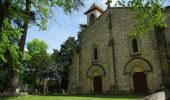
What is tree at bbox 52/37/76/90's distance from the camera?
55.8 meters

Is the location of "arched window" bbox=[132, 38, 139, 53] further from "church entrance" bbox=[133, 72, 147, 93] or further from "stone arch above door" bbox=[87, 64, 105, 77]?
"stone arch above door" bbox=[87, 64, 105, 77]

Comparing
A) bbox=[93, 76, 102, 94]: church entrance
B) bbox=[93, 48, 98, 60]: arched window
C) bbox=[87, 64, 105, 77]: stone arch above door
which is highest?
bbox=[93, 48, 98, 60]: arched window

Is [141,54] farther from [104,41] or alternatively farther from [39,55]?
[39,55]

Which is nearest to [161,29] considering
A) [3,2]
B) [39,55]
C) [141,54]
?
[141,54]

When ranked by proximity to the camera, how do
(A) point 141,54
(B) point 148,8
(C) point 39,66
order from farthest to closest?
(C) point 39,66 < (A) point 141,54 < (B) point 148,8

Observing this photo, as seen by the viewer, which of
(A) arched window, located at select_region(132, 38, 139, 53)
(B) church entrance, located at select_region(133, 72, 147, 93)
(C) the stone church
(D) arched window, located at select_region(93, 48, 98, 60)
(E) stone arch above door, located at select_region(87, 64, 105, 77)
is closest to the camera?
(C) the stone church

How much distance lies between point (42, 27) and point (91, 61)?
2111 cm

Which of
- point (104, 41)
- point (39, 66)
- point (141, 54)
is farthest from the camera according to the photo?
point (39, 66)

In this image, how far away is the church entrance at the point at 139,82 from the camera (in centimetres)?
2707

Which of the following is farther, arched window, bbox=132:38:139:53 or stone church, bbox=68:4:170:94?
arched window, bbox=132:38:139:53

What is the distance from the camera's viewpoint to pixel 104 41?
31766 mm

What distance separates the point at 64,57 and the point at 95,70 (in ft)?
88.6

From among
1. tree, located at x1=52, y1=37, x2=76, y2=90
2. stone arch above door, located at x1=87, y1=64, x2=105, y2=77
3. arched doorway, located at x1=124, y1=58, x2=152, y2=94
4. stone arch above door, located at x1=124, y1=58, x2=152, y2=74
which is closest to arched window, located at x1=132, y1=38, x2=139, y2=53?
stone arch above door, located at x1=124, y1=58, x2=152, y2=74

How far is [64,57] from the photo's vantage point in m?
58.1
